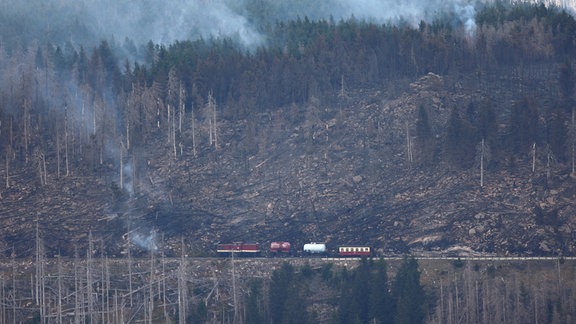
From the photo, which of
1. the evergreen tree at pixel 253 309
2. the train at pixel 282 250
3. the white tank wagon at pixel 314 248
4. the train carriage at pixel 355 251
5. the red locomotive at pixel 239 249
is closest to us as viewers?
the evergreen tree at pixel 253 309

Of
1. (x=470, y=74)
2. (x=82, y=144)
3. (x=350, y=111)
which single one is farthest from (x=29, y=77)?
(x=470, y=74)

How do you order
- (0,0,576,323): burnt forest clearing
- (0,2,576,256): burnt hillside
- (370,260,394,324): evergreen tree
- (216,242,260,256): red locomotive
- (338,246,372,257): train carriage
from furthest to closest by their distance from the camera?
(0,2,576,256): burnt hillside, (216,242,260,256): red locomotive, (338,246,372,257): train carriage, (0,0,576,323): burnt forest clearing, (370,260,394,324): evergreen tree

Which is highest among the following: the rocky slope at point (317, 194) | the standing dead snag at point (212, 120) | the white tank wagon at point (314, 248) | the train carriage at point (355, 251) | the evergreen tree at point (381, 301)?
the standing dead snag at point (212, 120)

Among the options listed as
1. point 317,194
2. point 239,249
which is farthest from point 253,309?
point 317,194

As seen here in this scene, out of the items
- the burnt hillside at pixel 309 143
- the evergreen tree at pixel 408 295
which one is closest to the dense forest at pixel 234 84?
the burnt hillside at pixel 309 143

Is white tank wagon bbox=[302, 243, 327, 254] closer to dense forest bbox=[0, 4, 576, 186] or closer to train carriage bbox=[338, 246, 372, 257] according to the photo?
train carriage bbox=[338, 246, 372, 257]

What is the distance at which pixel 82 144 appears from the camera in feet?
505

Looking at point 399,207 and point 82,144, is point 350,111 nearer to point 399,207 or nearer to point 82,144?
point 399,207

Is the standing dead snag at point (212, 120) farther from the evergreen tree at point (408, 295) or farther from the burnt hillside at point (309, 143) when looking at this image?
the evergreen tree at point (408, 295)

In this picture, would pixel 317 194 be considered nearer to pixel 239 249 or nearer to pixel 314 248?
pixel 314 248

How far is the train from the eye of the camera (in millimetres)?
127312

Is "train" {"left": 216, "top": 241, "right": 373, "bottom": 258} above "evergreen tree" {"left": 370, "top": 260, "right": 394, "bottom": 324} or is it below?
above

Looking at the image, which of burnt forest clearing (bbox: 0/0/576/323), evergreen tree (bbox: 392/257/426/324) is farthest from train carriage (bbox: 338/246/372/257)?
evergreen tree (bbox: 392/257/426/324)

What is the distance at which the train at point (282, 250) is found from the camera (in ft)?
418
